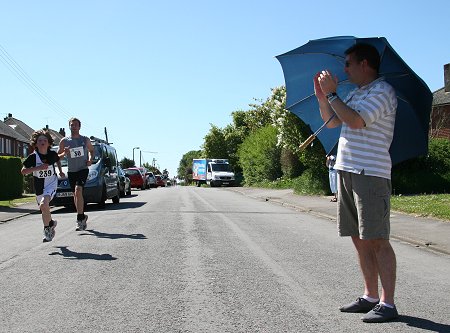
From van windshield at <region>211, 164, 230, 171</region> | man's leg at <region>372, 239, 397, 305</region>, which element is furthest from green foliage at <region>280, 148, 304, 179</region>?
man's leg at <region>372, 239, 397, 305</region>

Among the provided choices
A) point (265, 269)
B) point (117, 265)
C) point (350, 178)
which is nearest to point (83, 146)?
point (117, 265)

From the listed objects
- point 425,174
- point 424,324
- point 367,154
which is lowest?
point 424,324

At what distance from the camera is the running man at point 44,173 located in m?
8.34

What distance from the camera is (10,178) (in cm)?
2188

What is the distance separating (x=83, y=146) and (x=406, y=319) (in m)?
7.37

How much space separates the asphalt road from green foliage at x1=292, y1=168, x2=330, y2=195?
12.4 m

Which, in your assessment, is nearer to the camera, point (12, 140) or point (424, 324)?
point (424, 324)

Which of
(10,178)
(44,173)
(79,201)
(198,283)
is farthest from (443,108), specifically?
(198,283)

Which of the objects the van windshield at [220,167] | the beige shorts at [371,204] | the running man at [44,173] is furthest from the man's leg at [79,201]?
the van windshield at [220,167]

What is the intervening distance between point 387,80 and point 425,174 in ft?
55.8

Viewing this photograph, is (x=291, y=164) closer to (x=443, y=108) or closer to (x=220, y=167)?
(x=443, y=108)

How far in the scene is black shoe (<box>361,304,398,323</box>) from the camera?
412cm

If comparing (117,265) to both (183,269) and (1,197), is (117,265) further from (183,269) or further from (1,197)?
(1,197)

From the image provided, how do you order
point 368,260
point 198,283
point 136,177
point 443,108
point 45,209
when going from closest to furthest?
point 368,260 < point 198,283 < point 45,209 < point 443,108 < point 136,177
